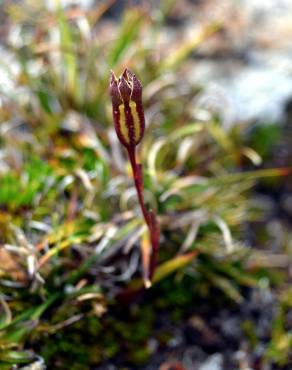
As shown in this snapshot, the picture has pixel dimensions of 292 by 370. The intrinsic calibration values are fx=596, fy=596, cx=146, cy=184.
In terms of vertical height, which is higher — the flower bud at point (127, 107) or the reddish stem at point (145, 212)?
the flower bud at point (127, 107)

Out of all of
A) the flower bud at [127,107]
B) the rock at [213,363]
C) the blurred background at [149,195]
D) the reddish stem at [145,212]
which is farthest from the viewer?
the rock at [213,363]

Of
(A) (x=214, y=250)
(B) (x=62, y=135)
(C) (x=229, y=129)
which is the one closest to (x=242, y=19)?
(C) (x=229, y=129)

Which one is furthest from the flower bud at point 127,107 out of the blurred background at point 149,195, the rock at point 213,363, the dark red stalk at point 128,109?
the rock at point 213,363

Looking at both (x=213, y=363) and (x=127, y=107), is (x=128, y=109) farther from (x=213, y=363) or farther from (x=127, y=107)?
(x=213, y=363)

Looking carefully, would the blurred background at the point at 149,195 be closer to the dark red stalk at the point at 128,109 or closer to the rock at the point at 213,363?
the rock at the point at 213,363

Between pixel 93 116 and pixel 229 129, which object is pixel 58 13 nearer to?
pixel 93 116

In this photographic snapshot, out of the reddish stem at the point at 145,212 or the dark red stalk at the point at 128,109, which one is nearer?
the dark red stalk at the point at 128,109

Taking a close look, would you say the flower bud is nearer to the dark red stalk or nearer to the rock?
the dark red stalk
